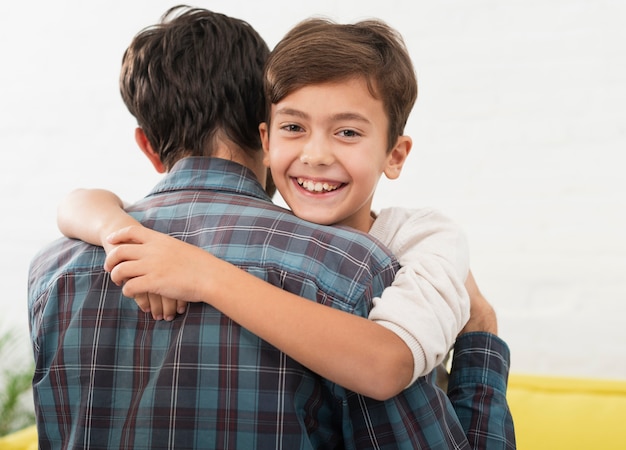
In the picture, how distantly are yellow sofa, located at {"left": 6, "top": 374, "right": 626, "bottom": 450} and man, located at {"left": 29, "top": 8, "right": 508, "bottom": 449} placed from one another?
0.64 metres

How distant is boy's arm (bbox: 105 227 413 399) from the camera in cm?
104

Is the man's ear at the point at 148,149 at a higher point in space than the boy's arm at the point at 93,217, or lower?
higher

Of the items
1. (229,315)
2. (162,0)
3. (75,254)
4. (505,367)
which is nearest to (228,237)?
(229,315)

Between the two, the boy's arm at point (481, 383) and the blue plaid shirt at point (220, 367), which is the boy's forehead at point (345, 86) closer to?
the blue plaid shirt at point (220, 367)

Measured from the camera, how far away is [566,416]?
1.89m

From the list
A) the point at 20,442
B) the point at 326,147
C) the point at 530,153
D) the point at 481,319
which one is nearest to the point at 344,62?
the point at 326,147

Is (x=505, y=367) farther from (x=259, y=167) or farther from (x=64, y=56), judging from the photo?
(x=64, y=56)

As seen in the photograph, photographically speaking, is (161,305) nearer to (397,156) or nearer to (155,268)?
(155,268)

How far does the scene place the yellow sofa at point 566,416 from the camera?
72.3 inches

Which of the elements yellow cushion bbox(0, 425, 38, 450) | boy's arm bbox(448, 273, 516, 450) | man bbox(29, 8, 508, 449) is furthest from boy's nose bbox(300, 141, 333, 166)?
yellow cushion bbox(0, 425, 38, 450)

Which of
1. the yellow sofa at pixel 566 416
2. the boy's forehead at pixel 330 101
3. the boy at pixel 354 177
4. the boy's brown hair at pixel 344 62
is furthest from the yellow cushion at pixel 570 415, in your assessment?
the boy's forehead at pixel 330 101

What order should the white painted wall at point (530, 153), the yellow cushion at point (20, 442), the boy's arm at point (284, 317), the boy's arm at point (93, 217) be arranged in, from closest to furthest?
the boy's arm at point (284, 317) → the boy's arm at point (93, 217) → the yellow cushion at point (20, 442) → the white painted wall at point (530, 153)

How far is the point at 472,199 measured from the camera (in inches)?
118

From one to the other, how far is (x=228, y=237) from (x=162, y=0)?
250cm
